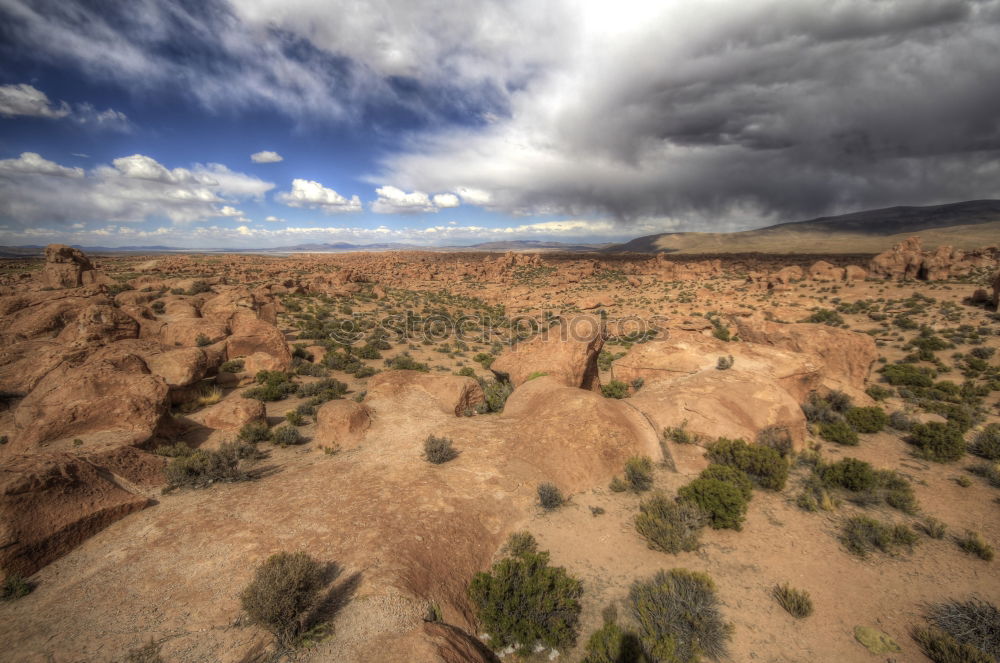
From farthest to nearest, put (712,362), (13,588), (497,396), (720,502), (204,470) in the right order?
(497,396) → (712,362) → (204,470) → (720,502) → (13,588)

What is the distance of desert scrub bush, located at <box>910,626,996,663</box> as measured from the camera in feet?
15.5

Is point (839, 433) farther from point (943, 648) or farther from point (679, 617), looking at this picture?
point (679, 617)

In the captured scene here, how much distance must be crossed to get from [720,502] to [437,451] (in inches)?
267

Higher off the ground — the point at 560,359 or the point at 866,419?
the point at 560,359

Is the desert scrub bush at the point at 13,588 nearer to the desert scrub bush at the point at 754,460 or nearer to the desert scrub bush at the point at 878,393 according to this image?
the desert scrub bush at the point at 754,460

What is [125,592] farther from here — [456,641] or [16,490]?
[456,641]

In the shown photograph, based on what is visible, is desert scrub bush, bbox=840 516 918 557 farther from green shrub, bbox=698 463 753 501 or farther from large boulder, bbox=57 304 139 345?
large boulder, bbox=57 304 139 345

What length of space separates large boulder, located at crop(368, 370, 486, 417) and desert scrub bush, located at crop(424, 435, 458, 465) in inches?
110

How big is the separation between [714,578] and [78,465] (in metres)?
12.0

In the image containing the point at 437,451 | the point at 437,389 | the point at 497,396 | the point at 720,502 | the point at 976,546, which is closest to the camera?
the point at 976,546

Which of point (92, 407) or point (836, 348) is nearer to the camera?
point (92, 407)

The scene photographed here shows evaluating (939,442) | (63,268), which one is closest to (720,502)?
(939,442)

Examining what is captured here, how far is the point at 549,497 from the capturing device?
841 cm

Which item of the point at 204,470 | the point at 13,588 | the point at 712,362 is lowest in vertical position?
the point at 204,470
